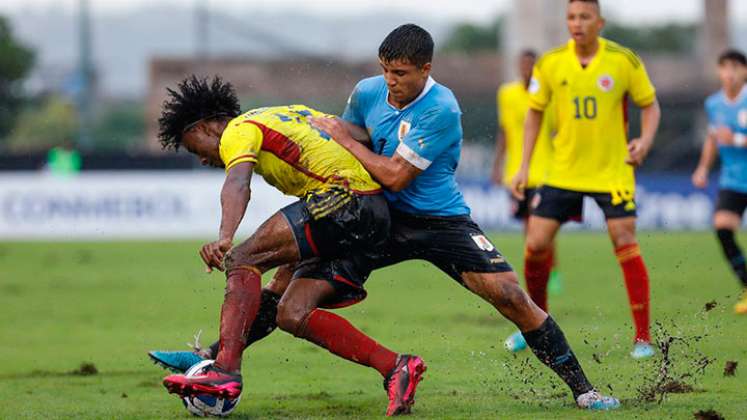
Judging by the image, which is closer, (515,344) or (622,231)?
(622,231)

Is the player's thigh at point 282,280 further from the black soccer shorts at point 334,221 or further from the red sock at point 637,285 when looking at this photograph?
the red sock at point 637,285

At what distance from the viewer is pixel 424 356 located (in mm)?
9516

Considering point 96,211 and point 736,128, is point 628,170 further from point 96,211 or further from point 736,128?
point 96,211

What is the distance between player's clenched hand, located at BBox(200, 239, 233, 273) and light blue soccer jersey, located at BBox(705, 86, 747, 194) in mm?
7440

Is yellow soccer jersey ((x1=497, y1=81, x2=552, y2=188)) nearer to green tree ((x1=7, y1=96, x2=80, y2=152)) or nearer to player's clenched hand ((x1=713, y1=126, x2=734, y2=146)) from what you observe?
player's clenched hand ((x1=713, y1=126, x2=734, y2=146))

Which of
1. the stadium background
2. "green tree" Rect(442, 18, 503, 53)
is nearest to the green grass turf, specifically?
the stadium background

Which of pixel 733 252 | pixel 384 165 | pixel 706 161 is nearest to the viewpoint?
pixel 384 165

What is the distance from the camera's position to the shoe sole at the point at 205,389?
6.82 metres

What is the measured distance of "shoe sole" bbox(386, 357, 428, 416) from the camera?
7.19 metres

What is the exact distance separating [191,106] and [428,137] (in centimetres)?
129

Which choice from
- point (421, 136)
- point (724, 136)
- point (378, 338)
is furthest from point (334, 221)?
point (724, 136)

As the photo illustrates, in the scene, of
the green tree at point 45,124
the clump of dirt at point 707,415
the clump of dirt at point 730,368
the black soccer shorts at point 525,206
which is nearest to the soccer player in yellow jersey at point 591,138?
the clump of dirt at point 730,368

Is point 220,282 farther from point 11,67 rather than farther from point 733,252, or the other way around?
point 11,67

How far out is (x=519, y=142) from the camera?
14352 mm
